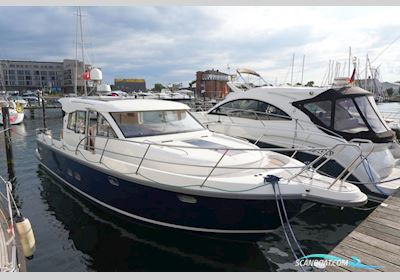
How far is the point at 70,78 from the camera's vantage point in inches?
4186

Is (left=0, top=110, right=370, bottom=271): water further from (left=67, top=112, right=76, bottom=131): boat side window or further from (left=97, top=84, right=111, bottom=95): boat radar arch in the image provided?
(left=97, top=84, right=111, bottom=95): boat radar arch

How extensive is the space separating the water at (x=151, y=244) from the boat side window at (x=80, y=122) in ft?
5.90

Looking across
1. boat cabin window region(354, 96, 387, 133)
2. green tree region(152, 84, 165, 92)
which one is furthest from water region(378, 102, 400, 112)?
green tree region(152, 84, 165, 92)

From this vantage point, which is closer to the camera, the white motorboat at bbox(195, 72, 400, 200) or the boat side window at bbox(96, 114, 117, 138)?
the boat side window at bbox(96, 114, 117, 138)

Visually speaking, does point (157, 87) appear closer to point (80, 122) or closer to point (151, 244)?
point (80, 122)

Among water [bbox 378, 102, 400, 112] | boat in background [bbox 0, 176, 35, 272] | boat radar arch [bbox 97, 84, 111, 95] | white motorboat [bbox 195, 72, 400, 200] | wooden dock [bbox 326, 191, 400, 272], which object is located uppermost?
boat radar arch [bbox 97, 84, 111, 95]

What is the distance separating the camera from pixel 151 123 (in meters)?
6.86

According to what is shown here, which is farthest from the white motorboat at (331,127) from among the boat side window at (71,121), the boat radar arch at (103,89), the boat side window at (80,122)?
the boat radar arch at (103,89)

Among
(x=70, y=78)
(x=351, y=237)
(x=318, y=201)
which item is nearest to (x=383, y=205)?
(x=351, y=237)

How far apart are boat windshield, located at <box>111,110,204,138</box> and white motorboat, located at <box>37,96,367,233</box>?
2 cm

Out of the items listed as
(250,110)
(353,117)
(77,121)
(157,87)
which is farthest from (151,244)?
(157,87)

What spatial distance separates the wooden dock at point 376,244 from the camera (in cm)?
405

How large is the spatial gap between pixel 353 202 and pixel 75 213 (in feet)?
19.6

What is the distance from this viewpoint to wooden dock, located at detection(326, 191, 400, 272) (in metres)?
4.05
